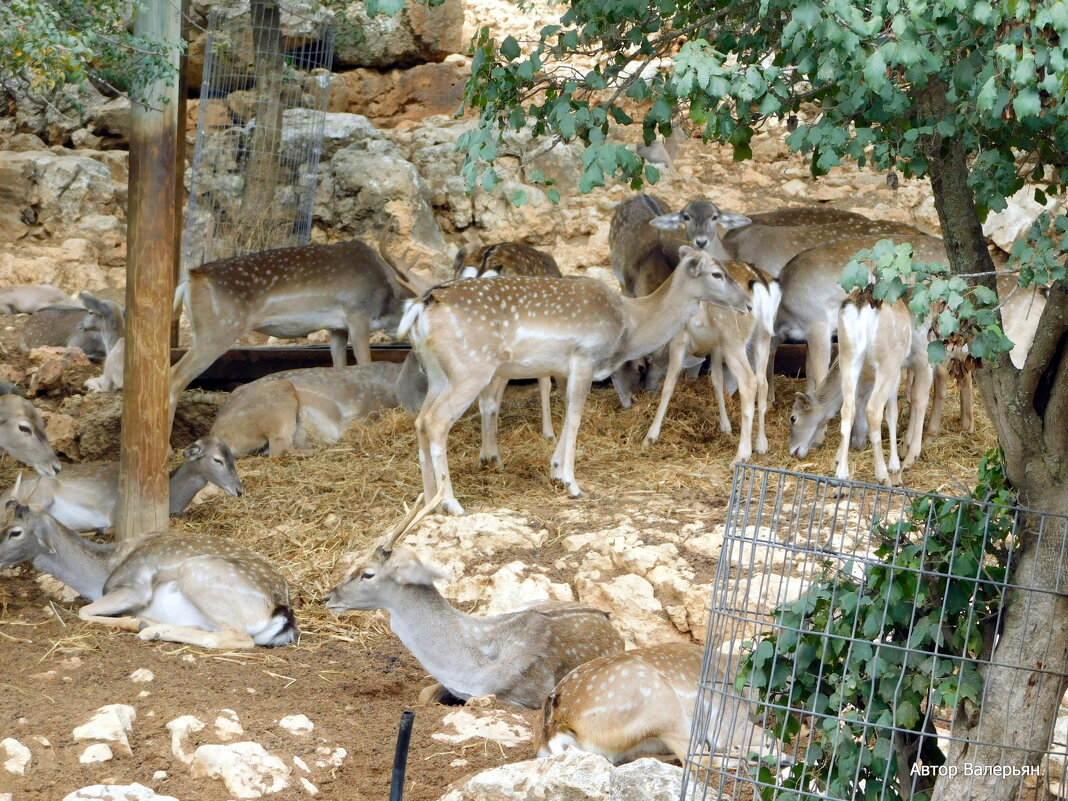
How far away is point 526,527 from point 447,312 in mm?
1381

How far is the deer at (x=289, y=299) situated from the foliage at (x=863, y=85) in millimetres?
5005

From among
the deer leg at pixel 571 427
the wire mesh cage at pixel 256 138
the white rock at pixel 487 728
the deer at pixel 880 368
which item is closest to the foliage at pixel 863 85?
the white rock at pixel 487 728

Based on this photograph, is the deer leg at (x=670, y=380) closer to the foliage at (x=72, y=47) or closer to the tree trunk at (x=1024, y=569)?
the foliage at (x=72, y=47)

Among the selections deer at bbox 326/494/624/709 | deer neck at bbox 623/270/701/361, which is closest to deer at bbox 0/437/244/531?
deer at bbox 326/494/624/709

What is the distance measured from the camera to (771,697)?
4.25 metres

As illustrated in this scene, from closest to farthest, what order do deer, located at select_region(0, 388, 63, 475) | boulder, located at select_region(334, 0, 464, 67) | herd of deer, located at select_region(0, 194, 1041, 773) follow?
herd of deer, located at select_region(0, 194, 1041, 773) < deer, located at select_region(0, 388, 63, 475) < boulder, located at select_region(334, 0, 464, 67)

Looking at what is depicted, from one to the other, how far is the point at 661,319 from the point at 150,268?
3.26m

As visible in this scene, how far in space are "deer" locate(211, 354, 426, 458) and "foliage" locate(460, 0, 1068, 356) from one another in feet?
16.1

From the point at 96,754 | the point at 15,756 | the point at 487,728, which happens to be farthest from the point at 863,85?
the point at 15,756

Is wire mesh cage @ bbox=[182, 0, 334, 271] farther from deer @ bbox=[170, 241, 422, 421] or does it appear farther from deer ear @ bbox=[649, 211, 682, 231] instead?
deer ear @ bbox=[649, 211, 682, 231]

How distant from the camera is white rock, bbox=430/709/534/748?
5348mm

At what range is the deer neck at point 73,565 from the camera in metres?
6.75

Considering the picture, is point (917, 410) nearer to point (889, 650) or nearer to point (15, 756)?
point (889, 650)

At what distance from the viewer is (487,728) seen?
5.45 m
